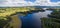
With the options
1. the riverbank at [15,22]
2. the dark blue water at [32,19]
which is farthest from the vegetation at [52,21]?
the riverbank at [15,22]

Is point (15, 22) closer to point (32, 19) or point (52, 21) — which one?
point (32, 19)

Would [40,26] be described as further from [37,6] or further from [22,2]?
[22,2]

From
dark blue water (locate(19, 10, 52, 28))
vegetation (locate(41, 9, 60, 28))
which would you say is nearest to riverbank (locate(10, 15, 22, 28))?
dark blue water (locate(19, 10, 52, 28))

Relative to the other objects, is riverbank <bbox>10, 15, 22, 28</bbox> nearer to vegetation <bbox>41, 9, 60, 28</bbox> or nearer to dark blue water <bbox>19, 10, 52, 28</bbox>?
dark blue water <bbox>19, 10, 52, 28</bbox>

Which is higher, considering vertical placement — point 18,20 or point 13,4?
point 13,4

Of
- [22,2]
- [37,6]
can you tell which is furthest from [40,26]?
[22,2]

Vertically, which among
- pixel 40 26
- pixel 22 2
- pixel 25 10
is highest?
pixel 22 2

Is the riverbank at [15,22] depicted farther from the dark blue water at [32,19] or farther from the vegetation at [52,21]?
the vegetation at [52,21]

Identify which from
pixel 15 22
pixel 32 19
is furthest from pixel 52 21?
pixel 15 22
